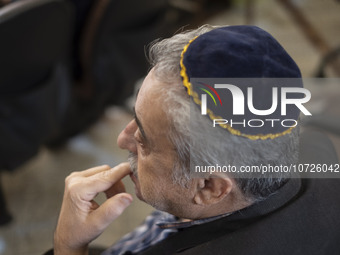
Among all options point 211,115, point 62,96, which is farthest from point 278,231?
point 62,96

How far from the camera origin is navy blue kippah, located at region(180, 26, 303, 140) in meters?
0.70

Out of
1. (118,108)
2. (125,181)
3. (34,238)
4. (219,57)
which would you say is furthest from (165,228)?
(118,108)

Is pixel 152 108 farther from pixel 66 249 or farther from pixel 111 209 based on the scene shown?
pixel 66 249

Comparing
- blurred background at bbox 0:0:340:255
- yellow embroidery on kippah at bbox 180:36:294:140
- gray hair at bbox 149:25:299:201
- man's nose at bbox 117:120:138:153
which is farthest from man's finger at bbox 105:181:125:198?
yellow embroidery on kippah at bbox 180:36:294:140

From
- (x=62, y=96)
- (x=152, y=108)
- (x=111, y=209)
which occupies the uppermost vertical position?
(x=152, y=108)

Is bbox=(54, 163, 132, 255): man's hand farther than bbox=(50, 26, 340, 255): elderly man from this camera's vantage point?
Yes

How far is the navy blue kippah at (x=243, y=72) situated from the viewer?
70 centimetres

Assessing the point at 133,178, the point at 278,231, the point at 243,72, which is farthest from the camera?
the point at 133,178

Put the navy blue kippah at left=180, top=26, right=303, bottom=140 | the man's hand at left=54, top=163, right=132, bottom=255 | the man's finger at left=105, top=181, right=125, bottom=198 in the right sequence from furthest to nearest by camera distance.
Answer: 1. the man's finger at left=105, top=181, right=125, bottom=198
2. the man's hand at left=54, top=163, right=132, bottom=255
3. the navy blue kippah at left=180, top=26, right=303, bottom=140

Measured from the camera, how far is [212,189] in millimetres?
793

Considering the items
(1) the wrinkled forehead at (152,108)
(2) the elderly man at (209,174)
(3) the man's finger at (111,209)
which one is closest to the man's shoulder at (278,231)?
(2) the elderly man at (209,174)

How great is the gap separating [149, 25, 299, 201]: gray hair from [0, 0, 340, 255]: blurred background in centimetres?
35

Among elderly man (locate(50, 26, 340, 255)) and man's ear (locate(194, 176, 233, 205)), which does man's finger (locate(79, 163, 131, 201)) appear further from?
man's ear (locate(194, 176, 233, 205))

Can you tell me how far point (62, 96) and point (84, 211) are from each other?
0.92 metres
